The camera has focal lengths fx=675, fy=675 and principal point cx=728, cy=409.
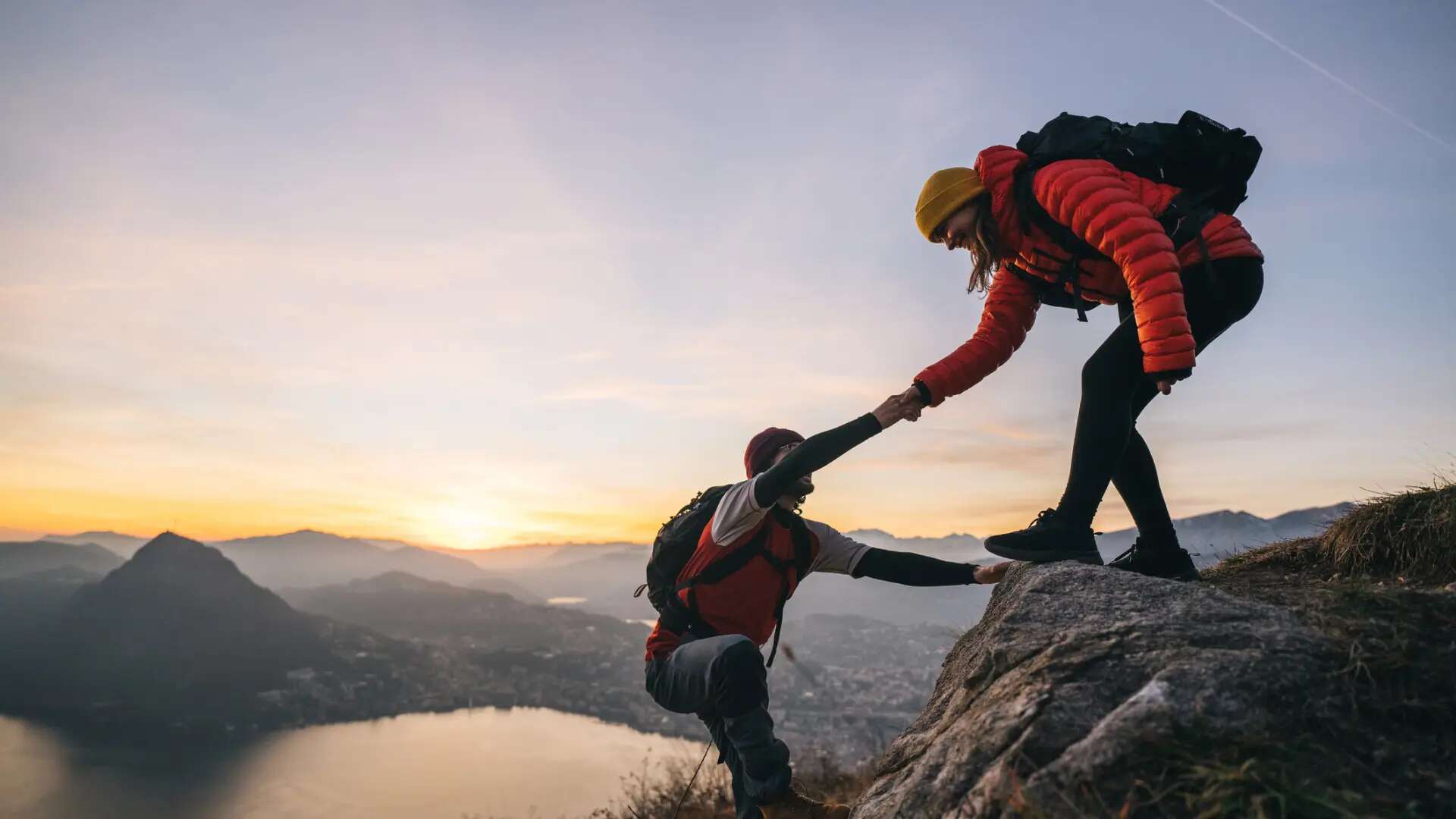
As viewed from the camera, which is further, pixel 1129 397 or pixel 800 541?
pixel 800 541

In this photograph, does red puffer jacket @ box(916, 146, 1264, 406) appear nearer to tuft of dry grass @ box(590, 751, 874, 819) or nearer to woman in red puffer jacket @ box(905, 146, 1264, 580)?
woman in red puffer jacket @ box(905, 146, 1264, 580)

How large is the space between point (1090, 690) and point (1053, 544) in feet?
3.73

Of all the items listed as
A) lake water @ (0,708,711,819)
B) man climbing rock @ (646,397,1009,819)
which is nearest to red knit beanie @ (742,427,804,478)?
man climbing rock @ (646,397,1009,819)

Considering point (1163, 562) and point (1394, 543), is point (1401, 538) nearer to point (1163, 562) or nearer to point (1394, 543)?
point (1394, 543)

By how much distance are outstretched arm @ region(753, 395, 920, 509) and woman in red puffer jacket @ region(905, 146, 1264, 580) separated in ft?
0.36

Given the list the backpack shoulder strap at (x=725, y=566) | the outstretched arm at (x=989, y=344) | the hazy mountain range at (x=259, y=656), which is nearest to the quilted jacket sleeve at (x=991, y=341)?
the outstretched arm at (x=989, y=344)

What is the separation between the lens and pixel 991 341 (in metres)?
3.64

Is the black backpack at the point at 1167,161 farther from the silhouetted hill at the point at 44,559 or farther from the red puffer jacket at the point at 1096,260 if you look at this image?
the silhouetted hill at the point at 44,559

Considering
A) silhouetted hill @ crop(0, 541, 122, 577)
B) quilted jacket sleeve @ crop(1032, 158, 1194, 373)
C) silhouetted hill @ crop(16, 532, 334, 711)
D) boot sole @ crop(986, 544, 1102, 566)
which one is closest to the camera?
quilted jacket sleeve @ crop(1032, 158, 1194, 373)

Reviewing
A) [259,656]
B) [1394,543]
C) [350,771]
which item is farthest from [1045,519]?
[259,656]

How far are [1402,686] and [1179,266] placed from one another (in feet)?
5.22

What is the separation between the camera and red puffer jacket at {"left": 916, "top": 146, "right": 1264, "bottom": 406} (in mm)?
2645

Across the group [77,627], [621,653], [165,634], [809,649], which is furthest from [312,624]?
[809,649]

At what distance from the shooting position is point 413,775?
220 feet
